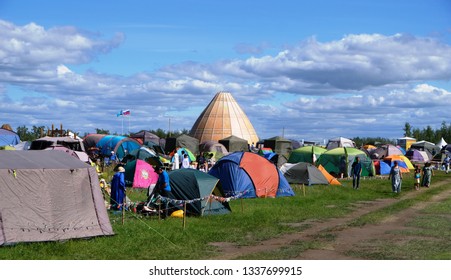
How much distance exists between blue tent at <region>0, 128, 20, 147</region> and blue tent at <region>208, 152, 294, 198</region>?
26.5 metres

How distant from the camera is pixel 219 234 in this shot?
1584cm

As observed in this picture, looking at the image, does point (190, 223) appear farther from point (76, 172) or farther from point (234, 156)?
point (234, 156)

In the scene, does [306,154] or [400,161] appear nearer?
[306,154]

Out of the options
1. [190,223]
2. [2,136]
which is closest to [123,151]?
[2,136]

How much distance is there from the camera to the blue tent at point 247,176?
81.5 ft

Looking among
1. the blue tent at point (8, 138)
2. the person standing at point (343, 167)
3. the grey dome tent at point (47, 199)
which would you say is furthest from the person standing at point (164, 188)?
the blue tent at point (8, 138)

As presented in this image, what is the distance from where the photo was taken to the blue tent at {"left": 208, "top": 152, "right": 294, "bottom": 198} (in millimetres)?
24828

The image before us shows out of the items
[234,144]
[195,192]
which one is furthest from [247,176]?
[234,144]

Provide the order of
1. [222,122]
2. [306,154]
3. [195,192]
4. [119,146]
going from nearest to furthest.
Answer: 1. [195,192]
2. [306,154]
3. [119,146]
4. [222,122]

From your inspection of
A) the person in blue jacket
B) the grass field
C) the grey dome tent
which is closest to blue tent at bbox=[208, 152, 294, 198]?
the grass field

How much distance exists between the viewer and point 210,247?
14.1 metres

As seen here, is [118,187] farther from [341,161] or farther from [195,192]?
[341,161]

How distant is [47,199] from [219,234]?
14.6 feet

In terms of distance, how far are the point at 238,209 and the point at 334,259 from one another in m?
8.51
